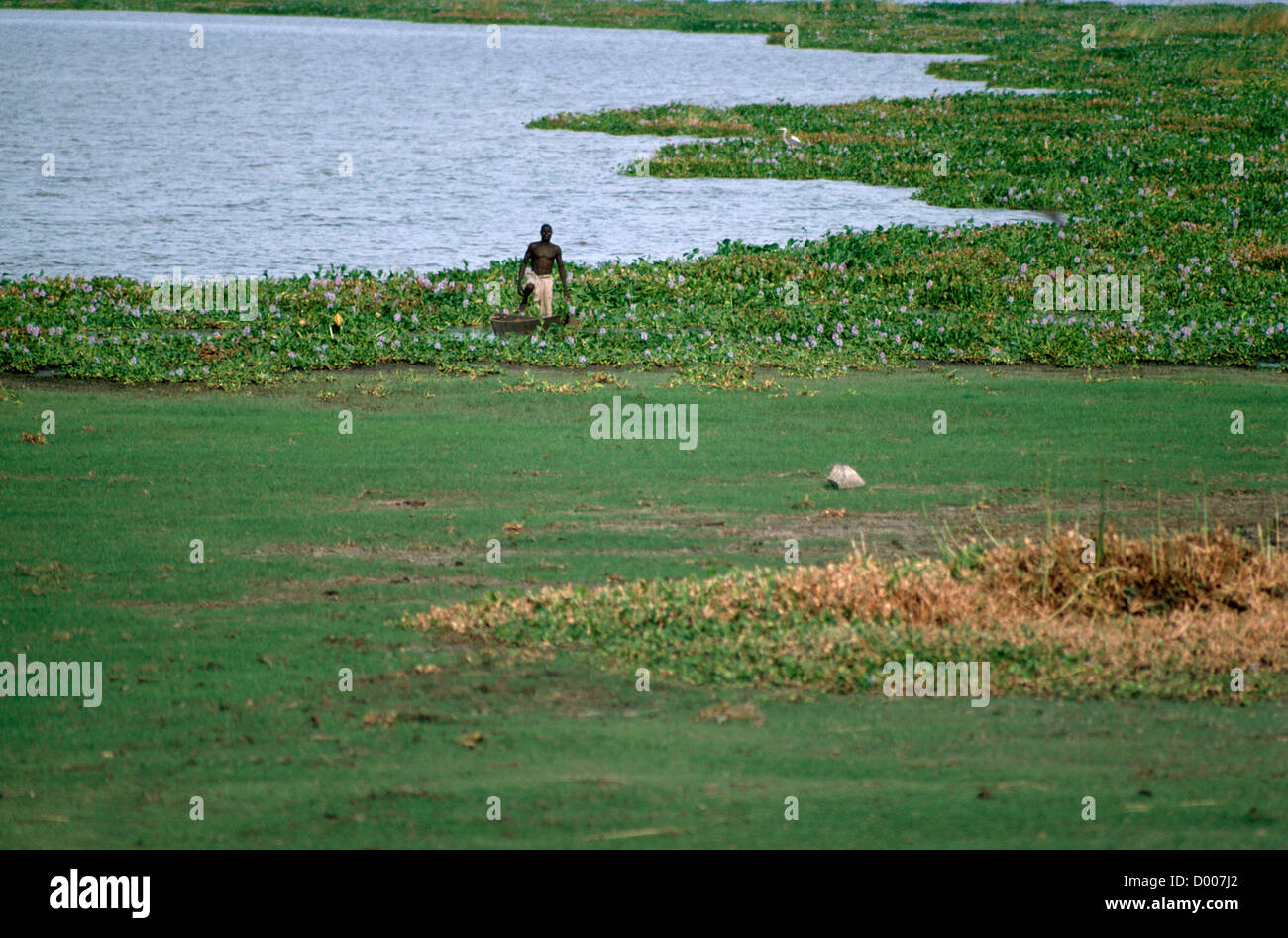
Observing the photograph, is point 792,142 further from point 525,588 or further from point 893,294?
point 525,588

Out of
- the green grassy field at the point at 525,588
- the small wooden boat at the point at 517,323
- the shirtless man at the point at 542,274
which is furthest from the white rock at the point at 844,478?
the small wooden boat at the point at 517,323

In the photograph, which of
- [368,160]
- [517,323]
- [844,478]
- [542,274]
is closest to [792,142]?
[368,160]

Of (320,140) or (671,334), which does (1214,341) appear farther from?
(320,140)

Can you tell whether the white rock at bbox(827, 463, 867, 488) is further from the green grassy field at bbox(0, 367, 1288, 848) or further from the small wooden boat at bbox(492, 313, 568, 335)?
the small wooden boat at bbox(492, 313, 568, 335)

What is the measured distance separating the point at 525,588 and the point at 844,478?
421 cm

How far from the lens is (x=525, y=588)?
36.5ft

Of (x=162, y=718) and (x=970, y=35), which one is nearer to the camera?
(x=162, y=718)

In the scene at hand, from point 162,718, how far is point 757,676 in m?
3.62

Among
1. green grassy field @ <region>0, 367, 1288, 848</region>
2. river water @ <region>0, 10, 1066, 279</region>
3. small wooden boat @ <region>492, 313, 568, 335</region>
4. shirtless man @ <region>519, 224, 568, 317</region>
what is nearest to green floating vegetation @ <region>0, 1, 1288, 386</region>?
small wooden boat @ <region>492, 313, 568, 335</region>

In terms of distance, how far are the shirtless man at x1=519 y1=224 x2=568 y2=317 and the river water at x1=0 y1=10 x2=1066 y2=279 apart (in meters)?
9.71

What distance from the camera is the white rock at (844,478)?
14133 millimetres

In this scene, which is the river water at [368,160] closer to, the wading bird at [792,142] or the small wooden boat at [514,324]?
the wading bird at [792,142]
